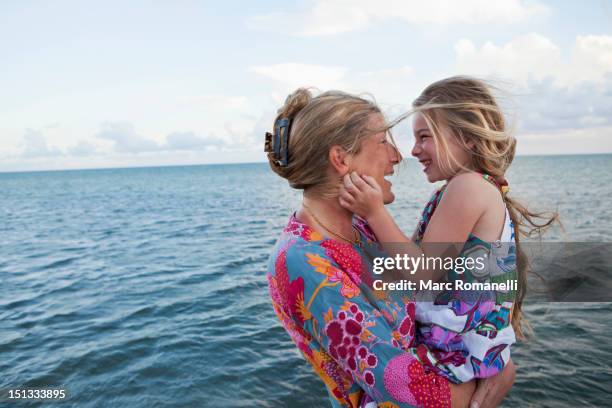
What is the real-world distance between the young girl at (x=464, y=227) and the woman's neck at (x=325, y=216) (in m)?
0.07

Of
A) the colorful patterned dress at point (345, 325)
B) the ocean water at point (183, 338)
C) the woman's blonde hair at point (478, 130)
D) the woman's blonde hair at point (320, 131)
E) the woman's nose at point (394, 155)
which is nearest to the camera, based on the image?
the colorful patterned dress at point (345, 325)

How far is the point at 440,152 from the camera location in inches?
107

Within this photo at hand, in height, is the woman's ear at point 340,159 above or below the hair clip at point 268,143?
below

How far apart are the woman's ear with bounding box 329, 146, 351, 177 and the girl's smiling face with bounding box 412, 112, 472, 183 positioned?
2.59 ft

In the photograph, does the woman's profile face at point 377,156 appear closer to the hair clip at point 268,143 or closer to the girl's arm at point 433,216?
the girl's arm at point 433,216

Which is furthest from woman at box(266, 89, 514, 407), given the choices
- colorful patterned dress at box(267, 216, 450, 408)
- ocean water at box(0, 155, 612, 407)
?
ocean water at box(0, 155, 612, 407)

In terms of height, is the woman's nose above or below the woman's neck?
above

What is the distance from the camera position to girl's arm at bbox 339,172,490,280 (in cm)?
217

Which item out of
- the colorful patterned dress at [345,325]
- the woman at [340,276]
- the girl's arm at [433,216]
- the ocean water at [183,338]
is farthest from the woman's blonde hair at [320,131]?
the ocean water at [183,338]

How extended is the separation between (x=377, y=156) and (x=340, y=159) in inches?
7.8

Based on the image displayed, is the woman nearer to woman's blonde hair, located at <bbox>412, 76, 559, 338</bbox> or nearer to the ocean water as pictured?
woman's blonde hair, located at <bbox>412, 76, 559, 338</bbox>

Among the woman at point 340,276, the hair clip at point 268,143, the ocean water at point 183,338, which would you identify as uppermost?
the hair clip at point 268,143

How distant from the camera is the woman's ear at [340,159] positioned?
6.85 feet

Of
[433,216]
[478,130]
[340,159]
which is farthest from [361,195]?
[478,130]
